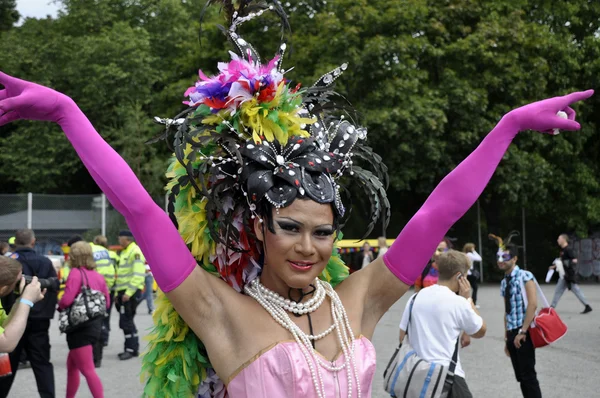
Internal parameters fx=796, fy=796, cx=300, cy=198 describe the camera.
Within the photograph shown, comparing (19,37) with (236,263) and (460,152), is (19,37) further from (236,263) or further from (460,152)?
→ (236,263)

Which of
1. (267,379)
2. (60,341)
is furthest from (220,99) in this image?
(60,341)

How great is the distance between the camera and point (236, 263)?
3.10 metres

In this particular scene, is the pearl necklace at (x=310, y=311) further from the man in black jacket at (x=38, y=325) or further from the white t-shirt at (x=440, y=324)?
the man in black jacket at (x=38, y=325)

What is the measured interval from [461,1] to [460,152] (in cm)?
420

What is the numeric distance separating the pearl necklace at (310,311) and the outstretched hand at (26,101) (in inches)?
38.0

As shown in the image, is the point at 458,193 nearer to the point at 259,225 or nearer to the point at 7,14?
the point at 259,225

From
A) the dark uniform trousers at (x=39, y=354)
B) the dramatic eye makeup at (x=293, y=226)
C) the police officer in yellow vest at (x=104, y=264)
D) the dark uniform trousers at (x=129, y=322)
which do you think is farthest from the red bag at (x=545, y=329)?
the police officer in yellow vest at (x=104, y=264)

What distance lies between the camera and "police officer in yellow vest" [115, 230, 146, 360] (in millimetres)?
10188

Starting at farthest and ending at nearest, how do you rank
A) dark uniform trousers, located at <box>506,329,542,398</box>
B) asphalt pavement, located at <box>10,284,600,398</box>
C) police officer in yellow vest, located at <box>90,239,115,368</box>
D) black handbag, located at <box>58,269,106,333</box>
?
1. police officer in yellow vest, located at <box>90,239,115,368</box>
2. asphalt pavement, located at <box>10,284,600,398</box>
3. black handbag, located at <box>58,269,106,333</box>
4. dark uniform trousers, located at <box>506,329,542,398</box>

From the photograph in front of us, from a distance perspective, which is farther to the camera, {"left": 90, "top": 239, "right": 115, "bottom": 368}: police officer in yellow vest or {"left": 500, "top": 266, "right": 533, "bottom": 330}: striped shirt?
{"left": 90, "top": 239, "right": 115, "bottom": 368}: police officer in yellow vest

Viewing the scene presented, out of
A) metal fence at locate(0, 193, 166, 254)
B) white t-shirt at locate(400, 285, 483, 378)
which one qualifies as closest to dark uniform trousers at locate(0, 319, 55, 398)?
white t-shirt at locate(400, 285, 483, 378)

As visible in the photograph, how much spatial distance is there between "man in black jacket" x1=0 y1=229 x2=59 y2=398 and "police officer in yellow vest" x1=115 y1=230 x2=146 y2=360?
2404 millimetres

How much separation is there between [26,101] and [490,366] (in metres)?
7.75

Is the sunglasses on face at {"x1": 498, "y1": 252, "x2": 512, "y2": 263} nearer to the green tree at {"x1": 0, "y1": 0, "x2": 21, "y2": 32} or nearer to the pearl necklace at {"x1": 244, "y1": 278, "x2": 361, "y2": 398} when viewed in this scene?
the pearl necklace at {"x1": 244, "y1": 278, "x2": 361, "y2": 398}
